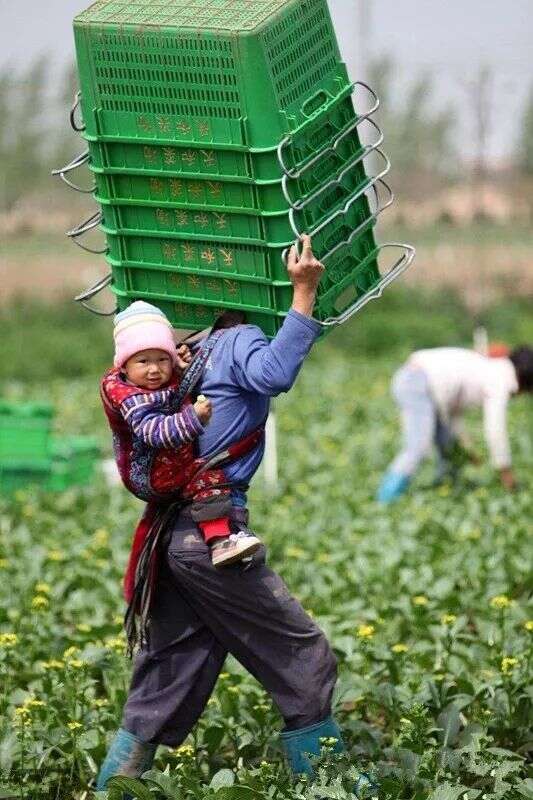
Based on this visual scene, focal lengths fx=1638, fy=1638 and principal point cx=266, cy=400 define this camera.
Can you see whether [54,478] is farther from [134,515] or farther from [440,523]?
[440,523]

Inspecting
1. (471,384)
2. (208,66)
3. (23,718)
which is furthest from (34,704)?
(471,384)

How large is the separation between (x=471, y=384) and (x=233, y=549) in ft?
19.7

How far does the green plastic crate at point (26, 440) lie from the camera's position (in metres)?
10.5

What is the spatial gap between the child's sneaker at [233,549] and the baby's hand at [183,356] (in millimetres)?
494

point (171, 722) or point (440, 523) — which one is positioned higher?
point (171, 722)

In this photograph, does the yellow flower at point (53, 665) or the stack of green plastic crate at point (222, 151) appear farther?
the yellow flower at point (53, 665)

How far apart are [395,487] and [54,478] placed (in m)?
2.18

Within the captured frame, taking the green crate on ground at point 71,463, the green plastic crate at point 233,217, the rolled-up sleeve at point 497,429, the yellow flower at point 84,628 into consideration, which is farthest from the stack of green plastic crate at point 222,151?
the green crate on ground at point 71,463

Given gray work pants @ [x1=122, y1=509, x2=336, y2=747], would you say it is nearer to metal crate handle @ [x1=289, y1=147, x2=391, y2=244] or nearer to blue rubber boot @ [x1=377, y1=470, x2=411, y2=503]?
metal crate handle @ [x1=289, y1=147, x2=391, y2=244]

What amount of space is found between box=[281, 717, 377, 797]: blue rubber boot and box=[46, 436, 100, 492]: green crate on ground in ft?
19.5

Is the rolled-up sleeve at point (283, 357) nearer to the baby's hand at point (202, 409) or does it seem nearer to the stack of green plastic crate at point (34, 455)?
the baby's hand at point (202, 409)

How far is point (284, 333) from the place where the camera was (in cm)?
434

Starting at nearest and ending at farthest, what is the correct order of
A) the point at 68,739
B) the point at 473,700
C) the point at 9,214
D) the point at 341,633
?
the point at 68,739
the point at 473,700
the point at 341,633
the point at 9,214

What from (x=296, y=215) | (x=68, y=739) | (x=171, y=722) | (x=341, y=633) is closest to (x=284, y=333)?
(x=296, y=215)
